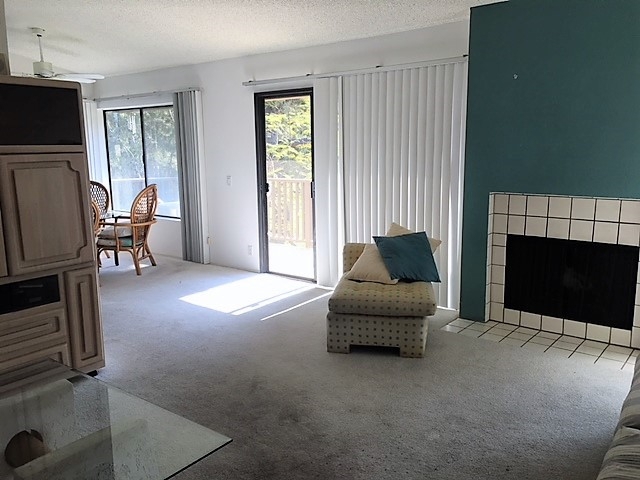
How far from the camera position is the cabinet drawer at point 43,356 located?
2864mm

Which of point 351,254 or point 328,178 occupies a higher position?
point 328,178

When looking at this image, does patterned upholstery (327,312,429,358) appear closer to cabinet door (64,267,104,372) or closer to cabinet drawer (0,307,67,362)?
cabinet door (64,267,104,372)

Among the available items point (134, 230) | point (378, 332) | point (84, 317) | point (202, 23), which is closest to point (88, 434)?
point (84, 317)

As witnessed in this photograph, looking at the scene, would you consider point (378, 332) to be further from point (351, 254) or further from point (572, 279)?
point (572, 279)

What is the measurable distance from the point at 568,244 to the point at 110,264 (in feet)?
17.3

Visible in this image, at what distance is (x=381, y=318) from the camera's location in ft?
11.6

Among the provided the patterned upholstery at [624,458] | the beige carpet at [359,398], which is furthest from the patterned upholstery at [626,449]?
the beige carpet at [359,398]

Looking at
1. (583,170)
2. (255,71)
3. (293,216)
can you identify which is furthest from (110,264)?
(583,170)

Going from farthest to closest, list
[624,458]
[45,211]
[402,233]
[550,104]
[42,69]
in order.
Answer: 1. [42,69]
2. [402,233]
3. [550,104]
4. [45,211]
5. [624,458]

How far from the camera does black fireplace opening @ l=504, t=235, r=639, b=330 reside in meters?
3.64

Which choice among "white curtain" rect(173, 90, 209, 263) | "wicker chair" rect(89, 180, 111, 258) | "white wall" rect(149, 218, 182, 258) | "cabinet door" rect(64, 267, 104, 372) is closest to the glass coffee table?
"cabinet door" rect(64, 267, 104, 372)

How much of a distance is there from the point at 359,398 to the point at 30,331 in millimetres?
1908

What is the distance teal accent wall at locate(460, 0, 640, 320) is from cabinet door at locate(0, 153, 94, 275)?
110 inches

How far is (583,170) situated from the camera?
11.6 ft
